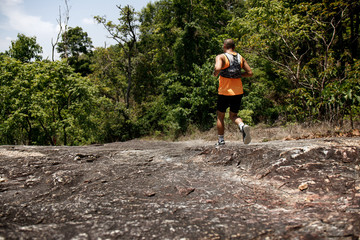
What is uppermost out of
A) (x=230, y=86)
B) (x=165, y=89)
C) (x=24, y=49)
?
(x=24, y=49)

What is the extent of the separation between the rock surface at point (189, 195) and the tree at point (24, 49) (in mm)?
21395

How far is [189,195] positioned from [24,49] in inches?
965

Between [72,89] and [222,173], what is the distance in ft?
43.1

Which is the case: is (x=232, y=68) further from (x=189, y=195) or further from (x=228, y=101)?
(x=189, y=195)

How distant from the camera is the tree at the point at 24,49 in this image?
1970 cm

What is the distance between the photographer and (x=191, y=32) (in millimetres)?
14859

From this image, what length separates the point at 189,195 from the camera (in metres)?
2.26

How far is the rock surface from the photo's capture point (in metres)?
1.52

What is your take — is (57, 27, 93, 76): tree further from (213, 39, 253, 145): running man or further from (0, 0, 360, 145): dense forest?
(213, 39, 253, 145): running man

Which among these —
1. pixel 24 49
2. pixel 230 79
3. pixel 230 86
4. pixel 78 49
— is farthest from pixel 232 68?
pixel 78 49

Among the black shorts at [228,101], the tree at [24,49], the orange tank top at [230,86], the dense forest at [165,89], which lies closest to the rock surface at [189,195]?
the black shorts at [228,101]

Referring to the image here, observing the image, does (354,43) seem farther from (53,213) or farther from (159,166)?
(53,213)

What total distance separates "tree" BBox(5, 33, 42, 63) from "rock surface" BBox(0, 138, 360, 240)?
2140 centimetres

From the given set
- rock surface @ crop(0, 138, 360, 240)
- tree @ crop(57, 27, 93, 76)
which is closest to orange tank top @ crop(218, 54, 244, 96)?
rock surface @ crop(0, 138, 360, 240)
